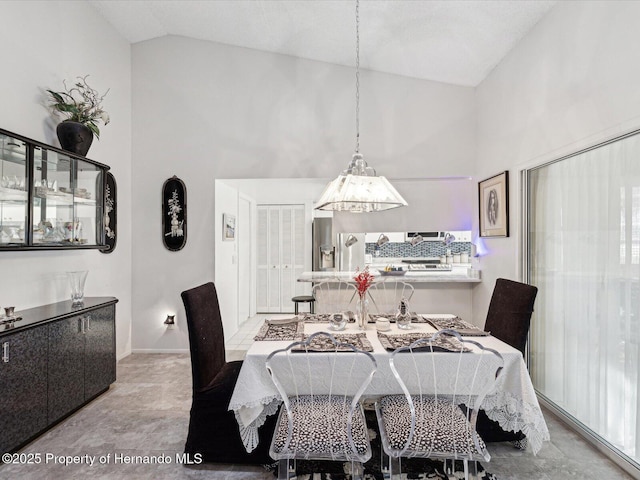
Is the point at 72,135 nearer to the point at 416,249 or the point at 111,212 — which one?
the point at 111,212

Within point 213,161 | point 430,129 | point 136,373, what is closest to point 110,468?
point 136,373

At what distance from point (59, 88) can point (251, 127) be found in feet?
6.10

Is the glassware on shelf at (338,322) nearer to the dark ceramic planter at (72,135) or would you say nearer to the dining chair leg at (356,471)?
the dining chair leg at (356,471)

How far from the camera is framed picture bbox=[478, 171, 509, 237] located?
3.56m

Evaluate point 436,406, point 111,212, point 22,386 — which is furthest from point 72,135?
point 436,406

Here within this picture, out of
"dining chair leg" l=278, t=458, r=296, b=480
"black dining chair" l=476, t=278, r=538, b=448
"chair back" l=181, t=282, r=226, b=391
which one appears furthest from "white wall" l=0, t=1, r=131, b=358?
"black dining chair" l=476, t=278, r=538, b=448

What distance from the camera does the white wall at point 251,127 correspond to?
14.3 feet

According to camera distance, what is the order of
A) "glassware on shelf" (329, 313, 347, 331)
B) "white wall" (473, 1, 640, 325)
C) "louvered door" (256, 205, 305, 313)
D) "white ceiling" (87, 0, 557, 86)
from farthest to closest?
"louvered door" (256, 205, 305, 313), "white ceiling" (87, 0, 557, 86), "glassware on shelf" (329, 313, 347, 331), "white wall" (473, 1, 640, 325)

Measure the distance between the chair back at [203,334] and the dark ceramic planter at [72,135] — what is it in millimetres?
1782

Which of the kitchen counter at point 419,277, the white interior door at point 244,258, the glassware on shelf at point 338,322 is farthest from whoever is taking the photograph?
the white interior door at point 244,258

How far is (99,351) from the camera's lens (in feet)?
10.3

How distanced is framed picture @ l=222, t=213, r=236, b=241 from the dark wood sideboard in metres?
1.72

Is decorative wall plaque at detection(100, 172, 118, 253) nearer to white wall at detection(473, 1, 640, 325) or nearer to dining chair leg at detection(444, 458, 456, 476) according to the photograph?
dining chair leg at detection(444, 458, 456, 476)

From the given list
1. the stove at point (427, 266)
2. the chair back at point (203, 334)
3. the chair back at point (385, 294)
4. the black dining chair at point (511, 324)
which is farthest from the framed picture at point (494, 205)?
the chair back at point (203, 334)
